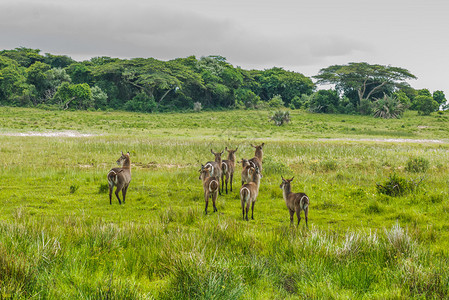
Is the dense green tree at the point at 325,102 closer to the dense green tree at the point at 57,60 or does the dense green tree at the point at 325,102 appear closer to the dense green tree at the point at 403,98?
the dense green tree at the point at 403,98

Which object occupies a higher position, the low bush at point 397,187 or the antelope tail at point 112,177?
the antelope tail at point 112,177

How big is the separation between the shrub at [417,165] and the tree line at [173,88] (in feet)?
126

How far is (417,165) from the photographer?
1430 centimetres

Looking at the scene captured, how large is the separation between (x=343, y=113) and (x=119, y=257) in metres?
56.4

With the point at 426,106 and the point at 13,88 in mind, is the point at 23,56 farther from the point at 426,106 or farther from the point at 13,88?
the point at 426,106

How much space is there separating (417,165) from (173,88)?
51.6 m

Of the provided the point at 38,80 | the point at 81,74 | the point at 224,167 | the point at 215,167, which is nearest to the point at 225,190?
the point at 224,167

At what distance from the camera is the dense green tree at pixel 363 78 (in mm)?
57219

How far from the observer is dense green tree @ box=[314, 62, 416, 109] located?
188ft

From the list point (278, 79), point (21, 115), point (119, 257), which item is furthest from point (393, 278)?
point (278, 79)

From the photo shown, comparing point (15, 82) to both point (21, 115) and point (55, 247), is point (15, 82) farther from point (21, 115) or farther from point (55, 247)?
point (55, 247)

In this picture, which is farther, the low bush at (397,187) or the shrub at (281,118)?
the shrub at (281,118)

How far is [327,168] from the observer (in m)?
14.6

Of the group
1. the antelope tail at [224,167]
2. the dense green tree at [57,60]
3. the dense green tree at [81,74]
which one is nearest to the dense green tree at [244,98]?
the dense green tree at [81,74]
